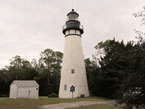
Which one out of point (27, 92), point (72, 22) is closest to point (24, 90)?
point (27, 92)

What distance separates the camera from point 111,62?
1958cm

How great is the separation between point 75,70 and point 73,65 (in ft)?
3.09

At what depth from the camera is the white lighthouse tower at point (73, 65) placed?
20.0m

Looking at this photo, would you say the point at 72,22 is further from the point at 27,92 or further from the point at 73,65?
the point at 27,92

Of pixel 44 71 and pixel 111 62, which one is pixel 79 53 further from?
pixel 44 71

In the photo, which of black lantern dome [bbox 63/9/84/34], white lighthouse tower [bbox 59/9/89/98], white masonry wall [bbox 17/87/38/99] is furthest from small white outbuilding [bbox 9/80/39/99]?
black lantern dome [bbox 63/9/84/34]

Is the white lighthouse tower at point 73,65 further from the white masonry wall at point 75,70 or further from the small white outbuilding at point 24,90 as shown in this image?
the small white outbuilding at point 24,90

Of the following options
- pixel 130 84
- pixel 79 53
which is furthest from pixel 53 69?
pixel 130 84

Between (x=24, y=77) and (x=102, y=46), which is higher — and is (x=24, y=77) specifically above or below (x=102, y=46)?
below

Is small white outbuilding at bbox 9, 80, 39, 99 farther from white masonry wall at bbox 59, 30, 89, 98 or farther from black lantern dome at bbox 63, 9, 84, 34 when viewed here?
black lantern dome at bbox 63, 9, 84, 34

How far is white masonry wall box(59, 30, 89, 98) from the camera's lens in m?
20.0

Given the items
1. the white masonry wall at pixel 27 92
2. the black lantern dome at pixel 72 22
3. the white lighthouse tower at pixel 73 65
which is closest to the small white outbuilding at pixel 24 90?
the white masonry wall at pixel 27 92

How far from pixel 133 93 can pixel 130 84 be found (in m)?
0.33

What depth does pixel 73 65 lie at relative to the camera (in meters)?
20.7
